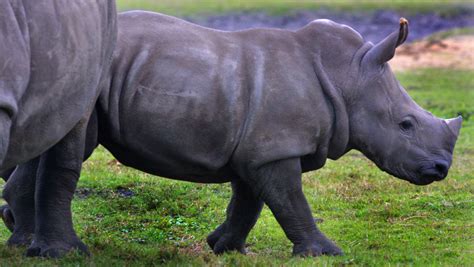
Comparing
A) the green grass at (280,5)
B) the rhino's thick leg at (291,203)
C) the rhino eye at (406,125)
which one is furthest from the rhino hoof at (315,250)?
the green grass at (280,5)

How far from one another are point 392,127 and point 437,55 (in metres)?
20.3

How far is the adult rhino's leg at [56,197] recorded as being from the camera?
799 cm

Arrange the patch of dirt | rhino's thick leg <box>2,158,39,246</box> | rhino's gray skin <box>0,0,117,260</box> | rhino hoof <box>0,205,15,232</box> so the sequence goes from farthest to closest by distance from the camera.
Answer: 1. the patch of dirt
2. rhino hoof <box>0,205,15,232</box>
3. rhino's thick leg <box>2,158,39,246</box>
4. rhino's gray skin <box>0,0,117,260</box>

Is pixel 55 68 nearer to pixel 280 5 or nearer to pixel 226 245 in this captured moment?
pixel 226 245

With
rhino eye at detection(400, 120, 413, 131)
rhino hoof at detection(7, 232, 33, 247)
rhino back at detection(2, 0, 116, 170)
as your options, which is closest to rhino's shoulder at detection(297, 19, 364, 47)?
rhino eye at detection(400, 120, 413, 131)

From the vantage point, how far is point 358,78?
29.6 feet

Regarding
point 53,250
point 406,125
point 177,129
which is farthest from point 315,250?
point 53,250

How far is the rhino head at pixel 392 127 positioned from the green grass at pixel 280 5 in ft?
103

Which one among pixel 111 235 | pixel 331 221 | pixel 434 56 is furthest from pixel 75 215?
pixel 434 56

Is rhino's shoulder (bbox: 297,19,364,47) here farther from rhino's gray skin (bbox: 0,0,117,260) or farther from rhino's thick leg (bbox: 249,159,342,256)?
rhino's gray skin (bbox: 0,0,117,260)

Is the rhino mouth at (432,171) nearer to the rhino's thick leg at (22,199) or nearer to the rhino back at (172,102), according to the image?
the rhino back at (172,102)

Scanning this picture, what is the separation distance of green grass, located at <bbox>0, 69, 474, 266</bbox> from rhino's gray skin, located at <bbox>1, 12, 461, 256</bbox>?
0.56 m

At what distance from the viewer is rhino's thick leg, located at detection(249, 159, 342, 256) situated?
27.8ft

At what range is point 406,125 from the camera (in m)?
9.17
